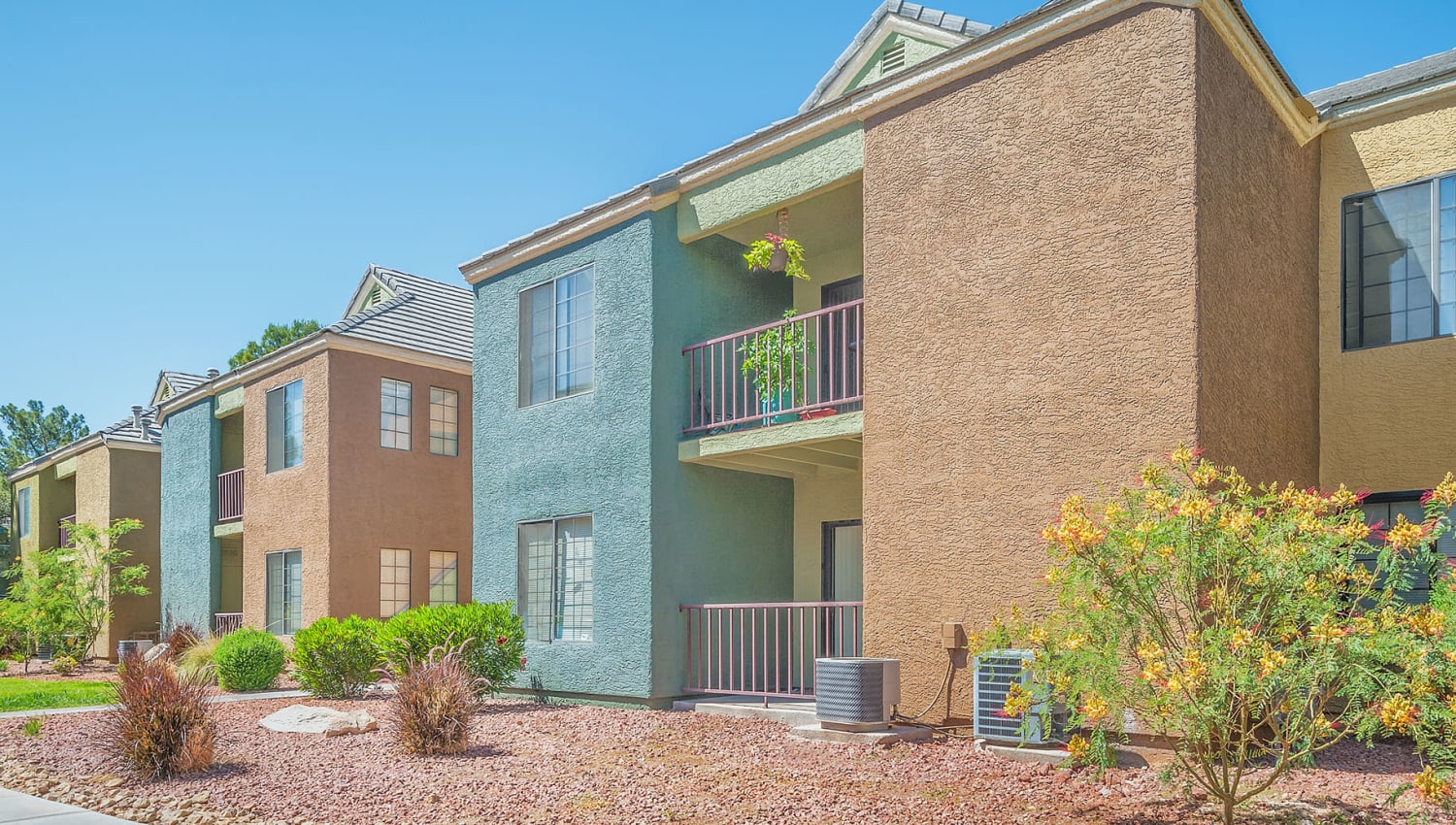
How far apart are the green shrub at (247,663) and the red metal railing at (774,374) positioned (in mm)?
8041

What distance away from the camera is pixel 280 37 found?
45.3 feet

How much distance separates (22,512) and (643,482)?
3058 cm

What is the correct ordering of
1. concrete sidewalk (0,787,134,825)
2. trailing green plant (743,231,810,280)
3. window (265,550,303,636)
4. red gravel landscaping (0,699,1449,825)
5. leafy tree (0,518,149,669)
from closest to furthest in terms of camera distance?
red gravel landscaping (0,699,1449,825) < concrete sidewalk (0,787,134,825) < trailing green plant (743,231,810,280) < window (265,550,303,636) < leafy tree (0,518,149,669)

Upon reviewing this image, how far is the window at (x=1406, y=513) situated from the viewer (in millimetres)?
10336

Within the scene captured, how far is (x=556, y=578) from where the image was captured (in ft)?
47.6

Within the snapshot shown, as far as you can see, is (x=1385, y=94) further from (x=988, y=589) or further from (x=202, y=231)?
(x=202, y=231)

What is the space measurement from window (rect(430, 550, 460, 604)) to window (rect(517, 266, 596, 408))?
289 inches

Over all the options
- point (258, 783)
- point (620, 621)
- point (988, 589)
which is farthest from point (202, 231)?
point (988, 589)

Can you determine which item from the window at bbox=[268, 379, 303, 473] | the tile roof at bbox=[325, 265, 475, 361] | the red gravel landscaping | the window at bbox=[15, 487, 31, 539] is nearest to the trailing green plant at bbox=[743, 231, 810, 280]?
the red gravel landscaping

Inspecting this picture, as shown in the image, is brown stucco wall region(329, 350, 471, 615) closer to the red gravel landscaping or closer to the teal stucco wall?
the teal stucco wall

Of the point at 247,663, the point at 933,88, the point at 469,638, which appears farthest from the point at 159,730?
the point at 933,88

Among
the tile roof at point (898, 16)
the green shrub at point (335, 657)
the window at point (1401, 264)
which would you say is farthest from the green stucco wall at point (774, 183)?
the green shrub at point (335, 657)

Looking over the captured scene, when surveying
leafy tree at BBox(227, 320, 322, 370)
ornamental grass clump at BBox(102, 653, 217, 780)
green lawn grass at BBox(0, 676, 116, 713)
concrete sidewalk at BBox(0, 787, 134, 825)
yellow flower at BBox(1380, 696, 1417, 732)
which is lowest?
green lawn grass at BBox(0, 676, 116, 713)

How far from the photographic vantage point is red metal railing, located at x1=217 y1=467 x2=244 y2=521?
23.5 metres
